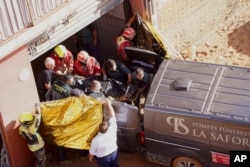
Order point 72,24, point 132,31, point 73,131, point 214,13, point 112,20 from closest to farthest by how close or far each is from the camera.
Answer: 1. point 73,131
2. point 72,24
3. point 132,31
4. point 112,20
5. point 214,13

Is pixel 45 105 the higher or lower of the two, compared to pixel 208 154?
higher

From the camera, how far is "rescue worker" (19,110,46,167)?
1085cm

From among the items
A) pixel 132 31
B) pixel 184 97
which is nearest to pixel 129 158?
pixel 184 97

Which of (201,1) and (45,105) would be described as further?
(201,1)

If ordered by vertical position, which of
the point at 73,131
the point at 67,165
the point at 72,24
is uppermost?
the point at 72,24

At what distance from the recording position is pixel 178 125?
10312mm

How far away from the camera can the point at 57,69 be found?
1180cm

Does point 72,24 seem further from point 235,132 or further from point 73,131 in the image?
point 235,132

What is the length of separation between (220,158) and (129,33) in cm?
381

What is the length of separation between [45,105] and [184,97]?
2703 millimetres

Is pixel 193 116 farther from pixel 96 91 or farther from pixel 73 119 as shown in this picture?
pixel 73 119

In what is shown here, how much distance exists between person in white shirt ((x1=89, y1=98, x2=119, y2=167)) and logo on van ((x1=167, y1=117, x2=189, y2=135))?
1.01 metres

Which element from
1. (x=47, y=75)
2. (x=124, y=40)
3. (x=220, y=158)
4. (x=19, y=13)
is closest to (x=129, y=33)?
(x=124, y=40)

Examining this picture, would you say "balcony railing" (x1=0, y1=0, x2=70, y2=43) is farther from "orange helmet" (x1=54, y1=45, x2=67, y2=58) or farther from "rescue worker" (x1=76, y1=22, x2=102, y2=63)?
"rescue worker" (x1=76, y1=22, x2=102, y2=63)
